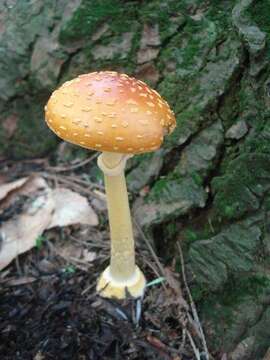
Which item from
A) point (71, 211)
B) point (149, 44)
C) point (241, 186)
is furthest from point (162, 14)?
point (71, 211)

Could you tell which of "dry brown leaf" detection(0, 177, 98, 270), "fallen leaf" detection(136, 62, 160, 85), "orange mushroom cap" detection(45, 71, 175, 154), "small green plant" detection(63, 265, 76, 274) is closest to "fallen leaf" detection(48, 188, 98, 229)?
"dry brown leaf" detection(0, 177, 98, 270)

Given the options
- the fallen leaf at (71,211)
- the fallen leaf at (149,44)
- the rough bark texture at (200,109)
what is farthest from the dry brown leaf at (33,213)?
the fallen leaf at (149,44)

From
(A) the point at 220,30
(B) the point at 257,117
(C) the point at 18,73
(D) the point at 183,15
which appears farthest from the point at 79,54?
(B) the point at 257,117

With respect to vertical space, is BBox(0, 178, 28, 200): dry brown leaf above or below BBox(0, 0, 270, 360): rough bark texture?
below

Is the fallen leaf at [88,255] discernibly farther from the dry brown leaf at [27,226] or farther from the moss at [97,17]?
the moss at [97,17]

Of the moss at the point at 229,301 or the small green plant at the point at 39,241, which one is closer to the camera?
the moss at the point at 229,301

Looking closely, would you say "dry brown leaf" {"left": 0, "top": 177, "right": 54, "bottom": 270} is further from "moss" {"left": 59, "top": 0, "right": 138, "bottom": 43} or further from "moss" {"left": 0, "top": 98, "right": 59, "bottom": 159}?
"moss" {"left": 59, "top": 0, "right": 138, "bottom": 43}
